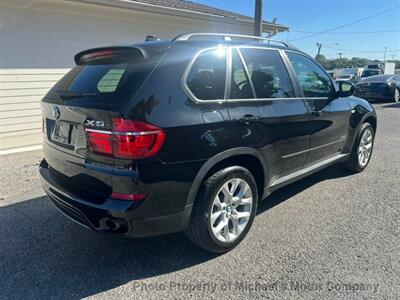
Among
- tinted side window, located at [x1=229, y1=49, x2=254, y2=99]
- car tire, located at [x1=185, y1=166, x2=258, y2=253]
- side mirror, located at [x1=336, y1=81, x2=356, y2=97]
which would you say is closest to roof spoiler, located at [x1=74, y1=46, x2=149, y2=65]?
tinted side window, located at [x1=229, y1=49, x2=254, y2=99]

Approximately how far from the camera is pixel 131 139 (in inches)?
89.3

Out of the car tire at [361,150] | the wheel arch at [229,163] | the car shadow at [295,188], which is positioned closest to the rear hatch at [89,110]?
the wheel arch at [229,163]

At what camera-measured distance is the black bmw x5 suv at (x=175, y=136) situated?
2338mm

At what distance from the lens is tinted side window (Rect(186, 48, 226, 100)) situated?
104 inches

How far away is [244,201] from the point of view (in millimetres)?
3074

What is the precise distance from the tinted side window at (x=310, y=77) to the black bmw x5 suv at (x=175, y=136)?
0.80ft

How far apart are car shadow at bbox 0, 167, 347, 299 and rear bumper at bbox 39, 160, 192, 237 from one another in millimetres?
443

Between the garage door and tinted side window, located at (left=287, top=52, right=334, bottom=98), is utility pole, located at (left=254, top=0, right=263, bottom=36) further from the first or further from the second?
tinted side window, located at (left=287, top=52, right=334, bottom=98)

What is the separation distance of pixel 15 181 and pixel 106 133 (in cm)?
327

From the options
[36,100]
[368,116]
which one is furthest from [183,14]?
[368,116]

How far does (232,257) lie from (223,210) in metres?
0.43

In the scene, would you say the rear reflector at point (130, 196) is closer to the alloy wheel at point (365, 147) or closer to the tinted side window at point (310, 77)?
the tinted side window at point (310, 77)

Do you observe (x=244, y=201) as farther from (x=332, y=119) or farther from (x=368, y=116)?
(x=368, y=116)

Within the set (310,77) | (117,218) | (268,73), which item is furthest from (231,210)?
(310,77)
